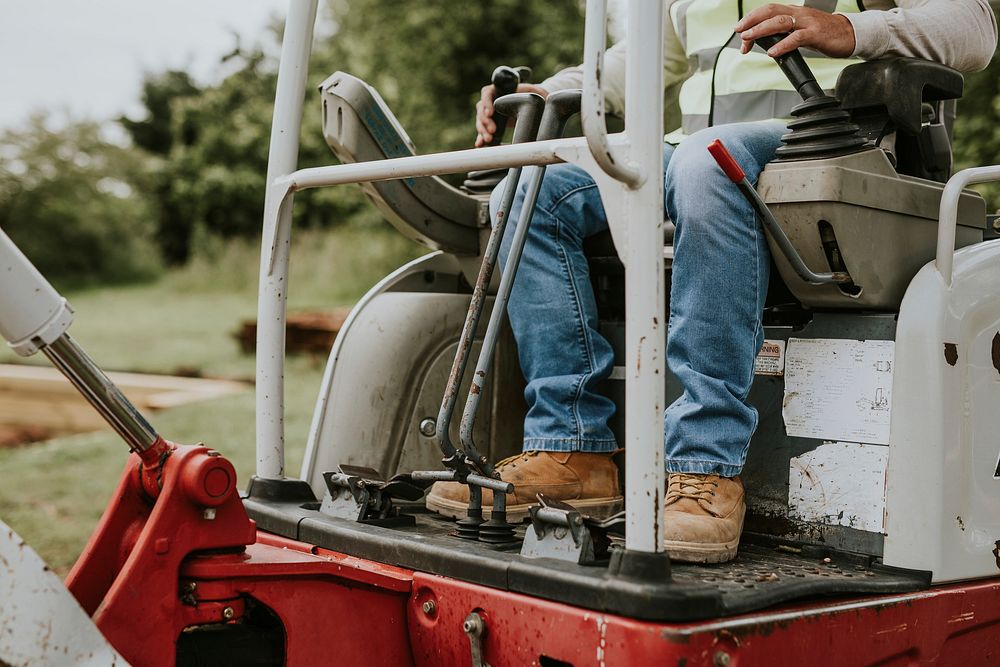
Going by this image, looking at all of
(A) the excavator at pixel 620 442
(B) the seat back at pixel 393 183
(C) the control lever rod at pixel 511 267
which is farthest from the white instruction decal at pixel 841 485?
(B) the seat back at pixel 393 183

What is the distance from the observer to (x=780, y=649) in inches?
65.7

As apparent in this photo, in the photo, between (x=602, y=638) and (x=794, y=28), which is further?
(x=794, y=28)

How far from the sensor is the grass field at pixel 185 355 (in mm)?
5246

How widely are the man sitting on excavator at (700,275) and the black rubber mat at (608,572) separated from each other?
0.11m

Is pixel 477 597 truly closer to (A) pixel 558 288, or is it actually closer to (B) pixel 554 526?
(B) pixel 554 526

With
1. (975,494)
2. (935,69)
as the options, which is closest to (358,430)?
(975,494)

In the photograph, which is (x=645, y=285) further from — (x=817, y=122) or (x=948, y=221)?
(x=948, y=221)

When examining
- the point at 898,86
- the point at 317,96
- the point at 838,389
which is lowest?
the point at 838,389

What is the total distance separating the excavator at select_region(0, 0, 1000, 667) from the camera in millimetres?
1566

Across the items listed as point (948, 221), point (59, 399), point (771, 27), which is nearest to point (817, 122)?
point (771, 27)

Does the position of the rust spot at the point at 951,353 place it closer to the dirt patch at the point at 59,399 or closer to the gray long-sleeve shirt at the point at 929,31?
the gray long-sleeve shirt at the point at 929,31

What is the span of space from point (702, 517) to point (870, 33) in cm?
103

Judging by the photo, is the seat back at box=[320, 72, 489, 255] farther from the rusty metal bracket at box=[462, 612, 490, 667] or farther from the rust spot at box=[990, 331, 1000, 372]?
the rust spot at box=[990, 331, 1000, 372]

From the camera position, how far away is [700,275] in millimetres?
2018
